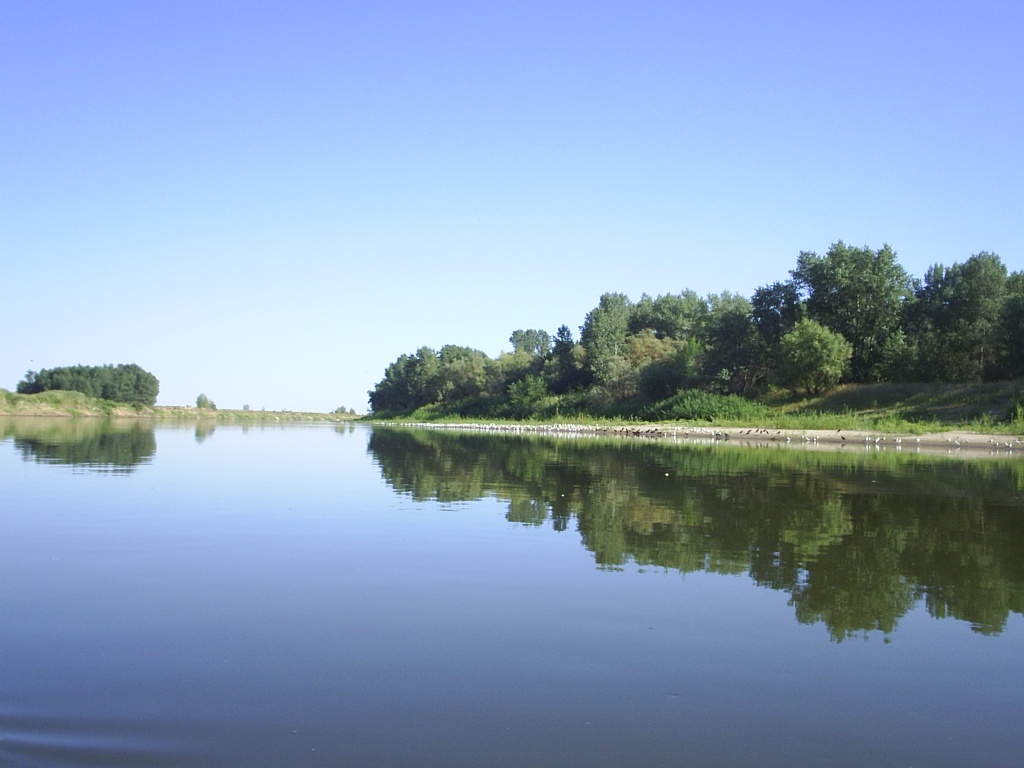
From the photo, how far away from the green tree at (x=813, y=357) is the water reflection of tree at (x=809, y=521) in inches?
1140

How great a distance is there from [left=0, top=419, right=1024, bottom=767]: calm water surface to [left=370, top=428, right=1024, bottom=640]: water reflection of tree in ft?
0.25

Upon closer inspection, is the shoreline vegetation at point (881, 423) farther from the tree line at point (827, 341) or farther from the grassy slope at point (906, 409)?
the tree line at point (827, 341)

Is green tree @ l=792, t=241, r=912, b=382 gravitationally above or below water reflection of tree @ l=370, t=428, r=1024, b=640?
above

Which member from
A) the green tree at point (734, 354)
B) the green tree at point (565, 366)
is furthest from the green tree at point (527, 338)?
the green tree at point (734, 354)

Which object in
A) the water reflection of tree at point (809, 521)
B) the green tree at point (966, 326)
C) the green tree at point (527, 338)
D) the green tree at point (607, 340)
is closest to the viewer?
the water reflection of tree at point (809, 521)

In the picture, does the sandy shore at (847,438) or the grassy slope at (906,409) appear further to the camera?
the grassy slope at (906,409)

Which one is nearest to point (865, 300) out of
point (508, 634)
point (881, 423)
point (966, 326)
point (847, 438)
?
point (966, 326)

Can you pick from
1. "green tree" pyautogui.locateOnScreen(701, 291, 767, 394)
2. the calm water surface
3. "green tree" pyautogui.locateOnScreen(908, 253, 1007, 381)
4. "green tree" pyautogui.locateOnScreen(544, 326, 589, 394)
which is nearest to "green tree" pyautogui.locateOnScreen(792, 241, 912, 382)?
"green tree" pyautogui.locateOnScreen(908, 253, 1007, 381)

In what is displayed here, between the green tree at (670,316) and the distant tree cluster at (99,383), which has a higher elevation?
the green tree at (670,316)

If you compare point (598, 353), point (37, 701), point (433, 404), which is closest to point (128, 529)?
point (37, 701)

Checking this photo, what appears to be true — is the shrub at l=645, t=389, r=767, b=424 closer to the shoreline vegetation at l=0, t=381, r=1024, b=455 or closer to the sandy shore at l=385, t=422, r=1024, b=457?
the shoreline vegetation at l=0, t=381, r=1024, b=455

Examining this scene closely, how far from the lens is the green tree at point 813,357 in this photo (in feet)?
186

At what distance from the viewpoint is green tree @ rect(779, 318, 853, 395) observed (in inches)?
2237

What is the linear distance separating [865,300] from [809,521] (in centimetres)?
5254
